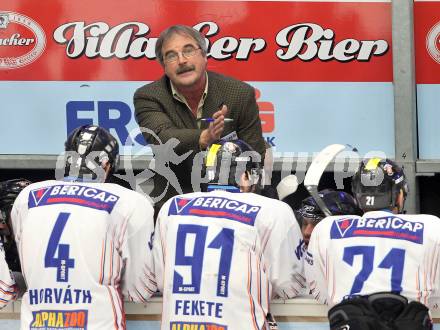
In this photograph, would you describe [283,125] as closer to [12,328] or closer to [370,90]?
[370,90]

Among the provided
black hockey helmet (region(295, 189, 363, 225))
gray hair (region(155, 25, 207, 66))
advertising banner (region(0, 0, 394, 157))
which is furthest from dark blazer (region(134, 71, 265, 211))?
advertising banner (region(0, 0, 394, 157))

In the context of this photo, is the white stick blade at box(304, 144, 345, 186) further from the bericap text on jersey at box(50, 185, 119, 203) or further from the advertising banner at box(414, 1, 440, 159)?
the bericap text on jersey at box(50, 185, 119, 203)

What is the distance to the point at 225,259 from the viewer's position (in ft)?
20.5

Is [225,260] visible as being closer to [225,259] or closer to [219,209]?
[225,259]

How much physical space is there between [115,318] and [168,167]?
161 cm

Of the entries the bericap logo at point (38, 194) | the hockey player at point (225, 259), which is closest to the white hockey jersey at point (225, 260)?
the hockey player at point (225, 259)

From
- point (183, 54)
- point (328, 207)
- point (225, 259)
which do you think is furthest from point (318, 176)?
point (225, 259)

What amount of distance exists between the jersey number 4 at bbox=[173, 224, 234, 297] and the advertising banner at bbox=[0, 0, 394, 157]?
3.36 m

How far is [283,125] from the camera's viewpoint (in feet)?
31.6

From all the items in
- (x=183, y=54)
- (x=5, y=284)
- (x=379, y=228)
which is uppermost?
(x=183, y=54)

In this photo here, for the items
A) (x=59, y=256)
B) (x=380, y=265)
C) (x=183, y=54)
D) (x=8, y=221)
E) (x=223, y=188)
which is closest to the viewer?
(x=380, y=265)

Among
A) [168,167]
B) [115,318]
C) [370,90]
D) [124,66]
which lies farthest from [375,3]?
[115,318]

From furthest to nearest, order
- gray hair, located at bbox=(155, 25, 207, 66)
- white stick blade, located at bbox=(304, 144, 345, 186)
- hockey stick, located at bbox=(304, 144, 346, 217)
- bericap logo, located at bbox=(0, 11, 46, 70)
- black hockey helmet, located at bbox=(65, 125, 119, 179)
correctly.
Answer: bericap logo, located at bbox=(0, 11, 46, 70) → gray hair, located at bbox=(155, 25, 207, 66) → white stick blade, located at bbox=(304, 144, 345, 186) → hockey stick, located at bbox=(304, 144, 346, 217) → black hockey helmet, located at bbox=(65, 125, 119, 179)

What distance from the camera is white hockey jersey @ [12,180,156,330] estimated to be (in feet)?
20.8
